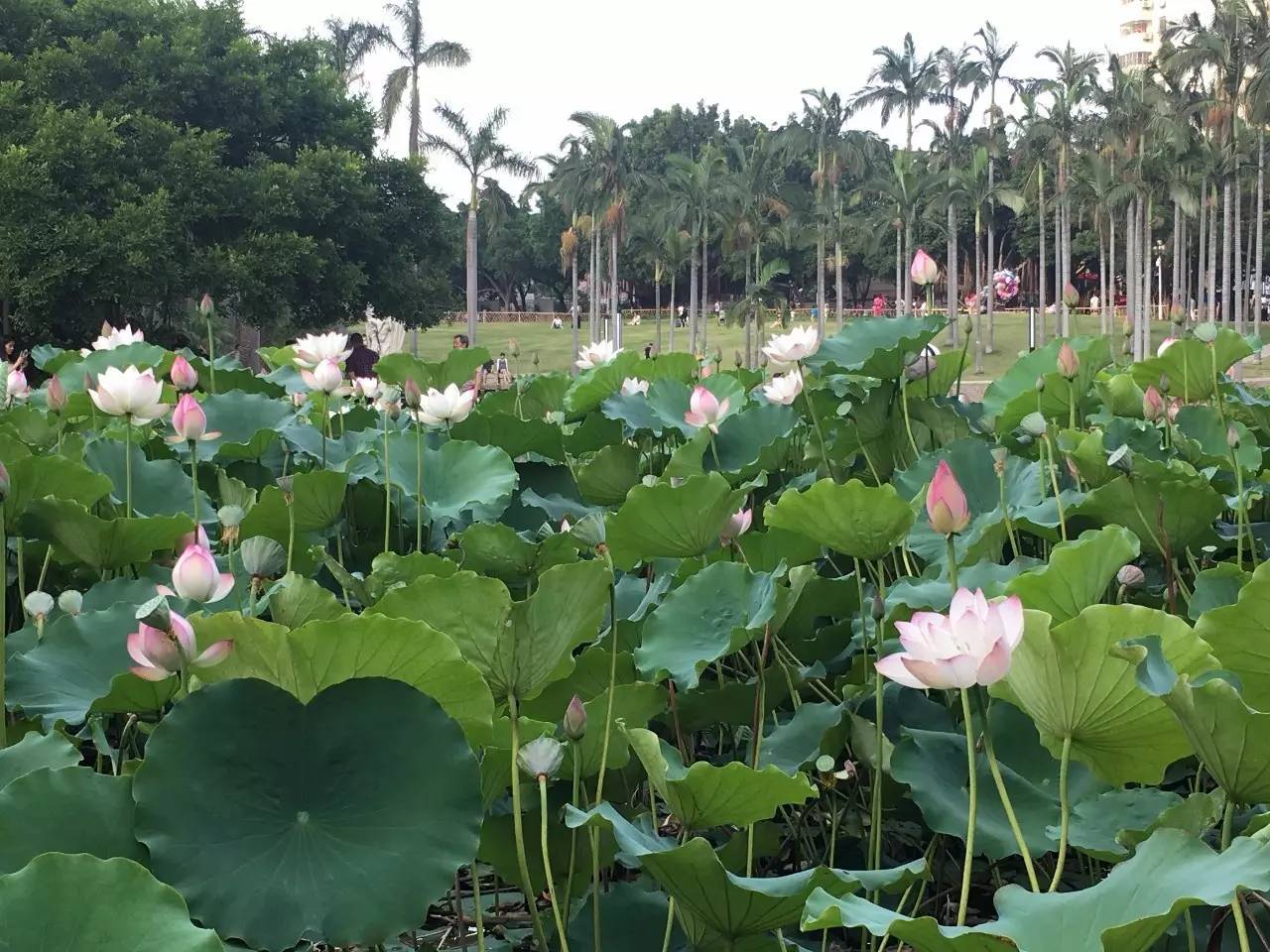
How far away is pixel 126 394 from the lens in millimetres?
1477

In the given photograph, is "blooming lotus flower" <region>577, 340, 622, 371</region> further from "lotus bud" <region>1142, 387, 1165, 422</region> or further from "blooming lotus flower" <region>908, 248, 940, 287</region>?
"lotus bud" <region>1142, 387, 1165, 422</region>

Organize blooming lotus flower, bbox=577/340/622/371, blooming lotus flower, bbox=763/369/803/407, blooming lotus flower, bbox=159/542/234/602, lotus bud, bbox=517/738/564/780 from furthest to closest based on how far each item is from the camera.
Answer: blooming lotus flower, bbox=577/340/622/371 → blooming lotus flower, bbox=763/369/803/407 → blooming lotus flower, bbox=159/542/234/602 → lotus bud, bbox=517/738/564/780

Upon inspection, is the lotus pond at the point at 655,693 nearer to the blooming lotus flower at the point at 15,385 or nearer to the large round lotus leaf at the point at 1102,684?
the large round lotus leaf at the point at 1102,684

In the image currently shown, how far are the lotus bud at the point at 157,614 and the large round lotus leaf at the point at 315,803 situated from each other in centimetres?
8

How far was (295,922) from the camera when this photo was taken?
0.65 meters

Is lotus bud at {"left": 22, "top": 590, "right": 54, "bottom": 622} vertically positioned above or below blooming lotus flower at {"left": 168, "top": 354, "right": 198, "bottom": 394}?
below

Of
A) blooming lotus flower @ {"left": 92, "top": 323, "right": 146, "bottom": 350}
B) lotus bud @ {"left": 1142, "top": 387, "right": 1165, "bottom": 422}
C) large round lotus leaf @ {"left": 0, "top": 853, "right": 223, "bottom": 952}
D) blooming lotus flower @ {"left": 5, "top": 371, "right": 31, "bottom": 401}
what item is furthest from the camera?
blooming lotus flower @ {"left": 92, "top": 323, "right": 146, "bottom": 350}

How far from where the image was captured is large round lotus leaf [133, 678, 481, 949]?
2.16 feet

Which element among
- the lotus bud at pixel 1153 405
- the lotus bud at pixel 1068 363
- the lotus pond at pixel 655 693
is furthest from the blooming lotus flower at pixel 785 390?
the lotus bud at pixel 1153 405

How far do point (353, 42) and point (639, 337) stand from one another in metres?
14.2

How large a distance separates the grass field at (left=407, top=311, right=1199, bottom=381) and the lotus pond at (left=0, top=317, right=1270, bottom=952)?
27.8 m

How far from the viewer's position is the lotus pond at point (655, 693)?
659 millimetres

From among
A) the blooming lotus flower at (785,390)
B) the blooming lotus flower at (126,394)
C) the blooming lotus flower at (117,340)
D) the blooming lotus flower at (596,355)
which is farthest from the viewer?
the blooming lotus flower at (596,355)

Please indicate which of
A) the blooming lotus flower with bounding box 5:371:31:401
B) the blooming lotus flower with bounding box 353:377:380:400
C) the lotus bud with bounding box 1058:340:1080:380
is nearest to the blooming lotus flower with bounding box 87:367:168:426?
the blooming lotus flower with bounding box 353:377:380:400
